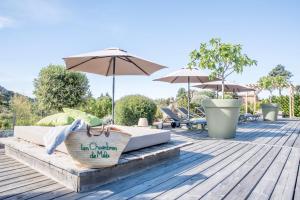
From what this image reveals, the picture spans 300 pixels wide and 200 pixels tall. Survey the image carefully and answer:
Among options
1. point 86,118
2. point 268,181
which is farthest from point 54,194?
point 268,181

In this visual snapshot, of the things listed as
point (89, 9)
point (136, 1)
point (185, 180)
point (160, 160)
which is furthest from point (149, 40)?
point (185, 180)

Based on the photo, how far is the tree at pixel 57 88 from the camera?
1097 cm

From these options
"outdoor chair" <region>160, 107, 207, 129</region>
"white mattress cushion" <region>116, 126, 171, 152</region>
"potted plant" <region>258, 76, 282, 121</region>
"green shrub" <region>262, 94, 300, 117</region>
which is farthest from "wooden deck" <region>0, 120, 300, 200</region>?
"green shrub" <region>262, 94, 300, 117</region>

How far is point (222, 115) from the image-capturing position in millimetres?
6250

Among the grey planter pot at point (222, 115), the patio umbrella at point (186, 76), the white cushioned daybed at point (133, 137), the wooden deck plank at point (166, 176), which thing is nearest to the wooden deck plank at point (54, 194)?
the wooden deck plank at point (166, 176)

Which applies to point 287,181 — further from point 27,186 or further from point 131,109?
point 131,109

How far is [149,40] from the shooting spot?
10.5 meters

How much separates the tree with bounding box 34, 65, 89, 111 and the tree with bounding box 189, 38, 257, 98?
6437 millimetres

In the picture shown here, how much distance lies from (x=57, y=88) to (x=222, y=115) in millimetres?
7747

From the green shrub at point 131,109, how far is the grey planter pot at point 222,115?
279 centimetres

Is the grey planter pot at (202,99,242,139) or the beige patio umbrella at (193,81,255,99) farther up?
the beige patio umbrella at (193,81,255,99)

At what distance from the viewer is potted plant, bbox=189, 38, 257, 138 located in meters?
6.22

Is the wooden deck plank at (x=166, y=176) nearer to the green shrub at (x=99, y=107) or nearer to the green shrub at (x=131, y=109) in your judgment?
the green shrub at (x=131, y=109)

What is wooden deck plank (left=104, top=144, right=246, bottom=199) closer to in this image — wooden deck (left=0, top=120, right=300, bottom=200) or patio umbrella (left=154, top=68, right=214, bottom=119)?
wooden deck (left=0, top=120, right=300, bottom=200)
